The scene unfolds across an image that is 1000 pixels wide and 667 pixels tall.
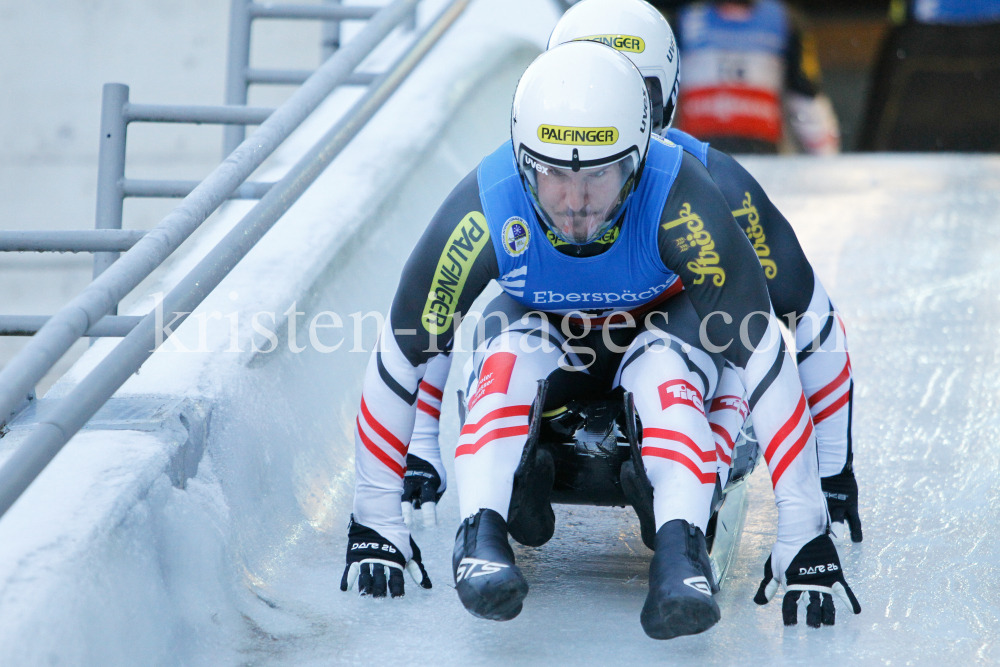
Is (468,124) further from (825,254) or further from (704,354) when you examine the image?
(704,354)

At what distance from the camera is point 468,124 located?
4477mm

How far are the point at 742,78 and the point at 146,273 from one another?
20.2ft

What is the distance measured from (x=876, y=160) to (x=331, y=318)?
427cm

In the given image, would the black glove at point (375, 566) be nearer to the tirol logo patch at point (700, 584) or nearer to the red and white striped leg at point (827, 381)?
the tirol logo patch at point (700, 584)

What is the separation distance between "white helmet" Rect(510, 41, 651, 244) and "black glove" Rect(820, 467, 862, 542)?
2.98 ft

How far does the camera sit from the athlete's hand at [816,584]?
1871 mm

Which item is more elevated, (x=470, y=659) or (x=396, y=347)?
(x=396, y=347)

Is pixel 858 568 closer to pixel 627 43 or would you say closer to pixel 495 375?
pixel 495 375

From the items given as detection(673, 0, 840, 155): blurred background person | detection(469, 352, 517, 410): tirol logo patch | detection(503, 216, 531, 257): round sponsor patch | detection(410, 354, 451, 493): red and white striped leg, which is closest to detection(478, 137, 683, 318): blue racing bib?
detection(503, 216, 531, 257): round sponsor patch

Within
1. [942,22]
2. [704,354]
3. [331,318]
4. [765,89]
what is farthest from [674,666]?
[942,22]

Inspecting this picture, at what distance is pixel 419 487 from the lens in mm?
2455

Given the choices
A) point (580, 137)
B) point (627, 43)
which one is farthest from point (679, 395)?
point (627, 43)

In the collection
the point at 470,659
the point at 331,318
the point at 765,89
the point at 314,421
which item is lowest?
the point at 470,659

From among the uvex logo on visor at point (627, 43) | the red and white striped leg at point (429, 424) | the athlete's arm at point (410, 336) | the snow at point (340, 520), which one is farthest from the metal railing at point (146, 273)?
the uvex logo on visor at point (627, 43)
